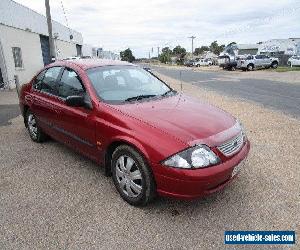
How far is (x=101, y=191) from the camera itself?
4109mm

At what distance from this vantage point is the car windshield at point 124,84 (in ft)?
13.9

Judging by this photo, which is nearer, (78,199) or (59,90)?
(78,199)

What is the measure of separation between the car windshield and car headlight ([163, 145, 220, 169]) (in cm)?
131

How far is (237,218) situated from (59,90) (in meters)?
3.22

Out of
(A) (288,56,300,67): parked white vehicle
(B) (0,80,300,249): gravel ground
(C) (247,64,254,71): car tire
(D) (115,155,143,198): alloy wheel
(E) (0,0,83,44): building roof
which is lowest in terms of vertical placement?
(C) (247,64,254,71): car tire

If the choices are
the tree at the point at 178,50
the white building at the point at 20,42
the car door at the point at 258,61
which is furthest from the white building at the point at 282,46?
the tree at the point at 178,50

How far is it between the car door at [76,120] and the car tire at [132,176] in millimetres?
524

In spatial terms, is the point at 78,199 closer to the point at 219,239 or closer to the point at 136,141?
the point at 136,141

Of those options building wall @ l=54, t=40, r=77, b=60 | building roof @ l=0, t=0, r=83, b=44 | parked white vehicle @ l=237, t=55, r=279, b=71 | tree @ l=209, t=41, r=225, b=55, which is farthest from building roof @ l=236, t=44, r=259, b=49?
building roof @ l=0, t=0, r=83, b=44

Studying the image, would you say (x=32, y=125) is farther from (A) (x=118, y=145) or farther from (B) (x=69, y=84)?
(A) (x=118, y=145)

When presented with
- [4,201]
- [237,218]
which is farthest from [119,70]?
[237,218]

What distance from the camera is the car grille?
133 inches

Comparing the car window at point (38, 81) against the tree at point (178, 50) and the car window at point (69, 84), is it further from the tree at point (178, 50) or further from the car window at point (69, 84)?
the tree at point (178, 50)

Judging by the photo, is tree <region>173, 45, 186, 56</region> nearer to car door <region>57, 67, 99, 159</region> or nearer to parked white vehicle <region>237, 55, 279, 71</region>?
parked white vehicle <region>237, 55, 279, 71</region>
